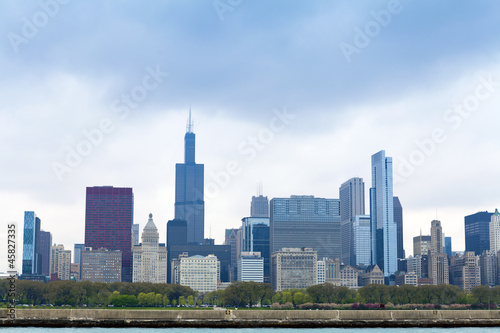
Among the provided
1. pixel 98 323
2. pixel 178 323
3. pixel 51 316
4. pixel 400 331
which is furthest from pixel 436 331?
pixel 51 316

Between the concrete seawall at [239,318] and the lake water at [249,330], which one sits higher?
Answer: the concrete seawall at [239,318]

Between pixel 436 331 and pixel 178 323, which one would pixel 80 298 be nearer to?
pixel 178 323

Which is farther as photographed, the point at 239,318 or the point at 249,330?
the point at 239,318

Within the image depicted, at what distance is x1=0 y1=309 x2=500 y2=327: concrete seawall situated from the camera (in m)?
87.9

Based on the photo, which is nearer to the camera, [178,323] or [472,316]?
[178,323]

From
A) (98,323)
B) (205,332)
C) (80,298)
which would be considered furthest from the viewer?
(80,298)

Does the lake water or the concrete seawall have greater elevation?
the concrete seawall

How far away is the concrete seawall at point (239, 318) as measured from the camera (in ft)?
288

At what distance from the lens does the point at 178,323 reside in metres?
88.6

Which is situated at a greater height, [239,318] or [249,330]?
[239,318]

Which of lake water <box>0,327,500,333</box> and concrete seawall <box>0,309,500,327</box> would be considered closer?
lake water <box>0,327,500,333</box>

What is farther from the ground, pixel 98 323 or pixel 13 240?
pixel 13 240

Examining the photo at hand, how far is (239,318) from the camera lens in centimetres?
9269

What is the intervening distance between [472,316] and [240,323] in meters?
30.6
